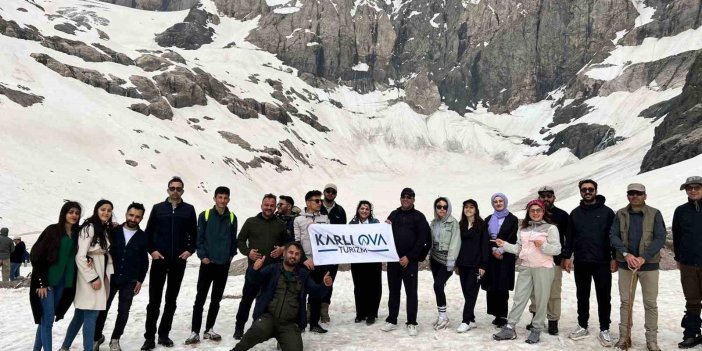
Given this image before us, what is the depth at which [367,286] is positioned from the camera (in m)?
10.1

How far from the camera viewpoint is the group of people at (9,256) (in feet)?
57.5

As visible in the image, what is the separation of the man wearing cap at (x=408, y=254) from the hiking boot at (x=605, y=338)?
11.2ft

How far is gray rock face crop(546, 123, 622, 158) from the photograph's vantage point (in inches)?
3902

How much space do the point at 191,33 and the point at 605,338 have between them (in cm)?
15840

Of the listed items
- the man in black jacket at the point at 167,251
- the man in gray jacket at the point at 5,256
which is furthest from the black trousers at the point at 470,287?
the man in gray jacket at the point at 5,256

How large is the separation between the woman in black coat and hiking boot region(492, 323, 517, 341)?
7.47 metres

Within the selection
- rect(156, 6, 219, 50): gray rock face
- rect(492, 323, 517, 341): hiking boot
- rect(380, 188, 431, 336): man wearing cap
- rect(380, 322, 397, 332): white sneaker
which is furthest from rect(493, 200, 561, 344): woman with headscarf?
rect(156, 6, 219, 50): gray rock face

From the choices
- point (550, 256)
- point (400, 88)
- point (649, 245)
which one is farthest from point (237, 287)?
point (400, 88)

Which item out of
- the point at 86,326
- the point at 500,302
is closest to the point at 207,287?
the point at 86,326

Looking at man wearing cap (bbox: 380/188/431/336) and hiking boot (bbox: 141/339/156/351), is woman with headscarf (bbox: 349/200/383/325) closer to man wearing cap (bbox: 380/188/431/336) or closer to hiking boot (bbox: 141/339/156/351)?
man wearing cap (bbox: 380/188/431/336)

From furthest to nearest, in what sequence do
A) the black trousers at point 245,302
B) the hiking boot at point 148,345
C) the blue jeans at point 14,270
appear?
the blue jeans at point 14,270, the black trousers at point 245,302, the hiking boot at point 148,345

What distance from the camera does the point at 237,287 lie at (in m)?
16.5

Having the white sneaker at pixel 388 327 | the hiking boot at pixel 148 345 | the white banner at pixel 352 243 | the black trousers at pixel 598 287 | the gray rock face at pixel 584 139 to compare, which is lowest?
the hiking boot at pixel 148 345

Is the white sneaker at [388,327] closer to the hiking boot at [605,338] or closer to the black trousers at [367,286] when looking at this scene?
the black trousers at [367,286]
